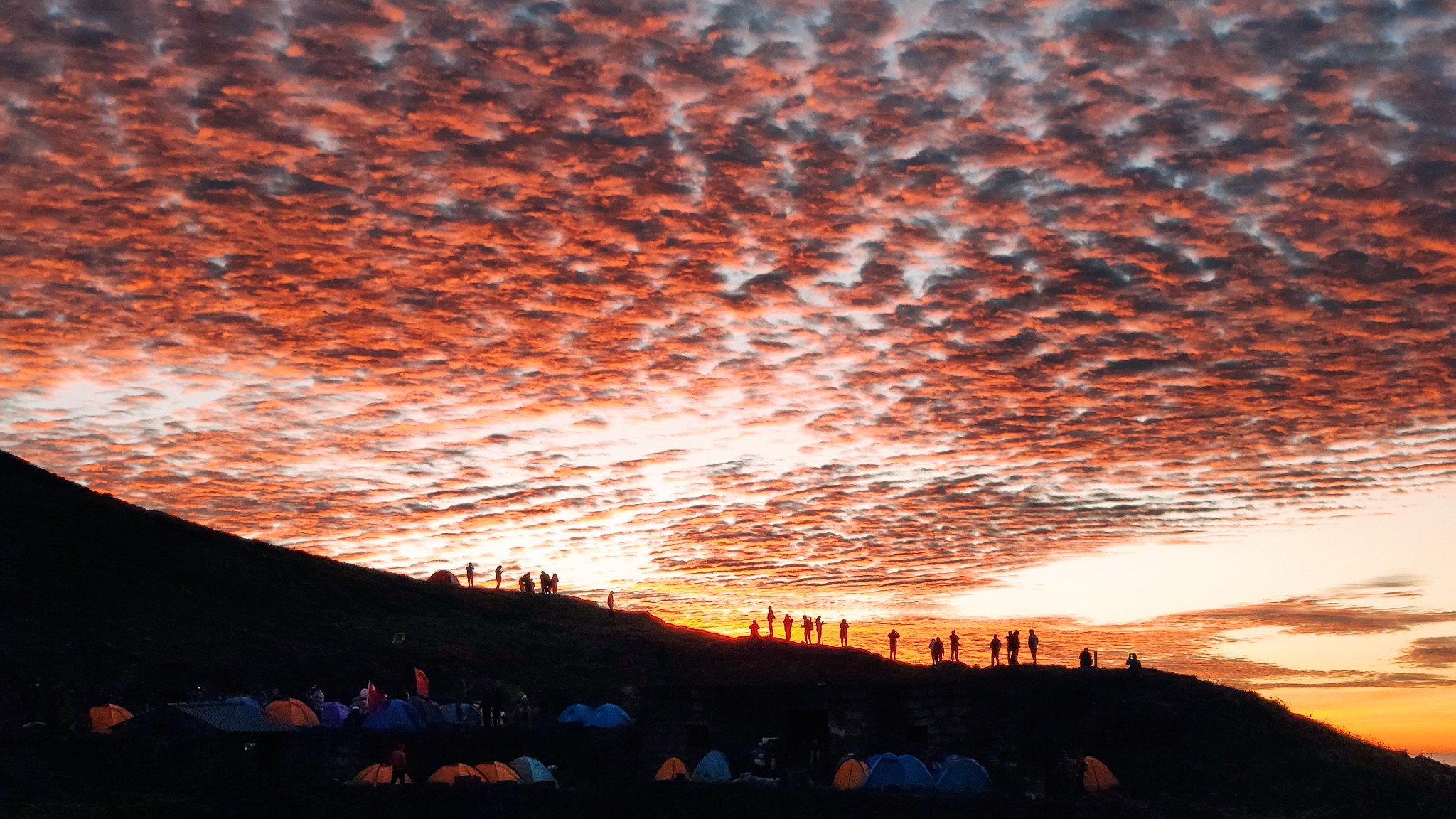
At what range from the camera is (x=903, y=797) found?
125 ft

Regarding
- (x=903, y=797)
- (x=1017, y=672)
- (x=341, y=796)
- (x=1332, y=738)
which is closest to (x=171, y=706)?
(x=341, y=796)

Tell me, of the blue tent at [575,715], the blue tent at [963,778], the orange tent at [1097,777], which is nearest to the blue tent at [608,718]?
the blue tent at [575,715]

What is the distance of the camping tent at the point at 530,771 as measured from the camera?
42.4 metres

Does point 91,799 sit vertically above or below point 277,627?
below

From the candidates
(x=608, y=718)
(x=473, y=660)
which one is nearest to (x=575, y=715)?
(x=608, y=718)

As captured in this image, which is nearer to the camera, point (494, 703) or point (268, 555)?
point (494, 703)

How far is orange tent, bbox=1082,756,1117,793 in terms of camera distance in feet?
140

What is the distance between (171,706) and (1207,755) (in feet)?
124

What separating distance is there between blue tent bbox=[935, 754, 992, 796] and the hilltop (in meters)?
5.12

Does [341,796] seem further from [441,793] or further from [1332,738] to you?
[1332,738]

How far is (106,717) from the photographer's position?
43.2 meters

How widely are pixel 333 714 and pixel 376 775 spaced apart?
7.43m

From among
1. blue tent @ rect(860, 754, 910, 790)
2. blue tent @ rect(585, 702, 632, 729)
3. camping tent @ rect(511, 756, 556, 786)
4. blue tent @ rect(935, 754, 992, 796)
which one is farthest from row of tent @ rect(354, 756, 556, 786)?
blue tent @ rect(935, 754, 992, 796)

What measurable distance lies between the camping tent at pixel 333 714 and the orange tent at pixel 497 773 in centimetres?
884
